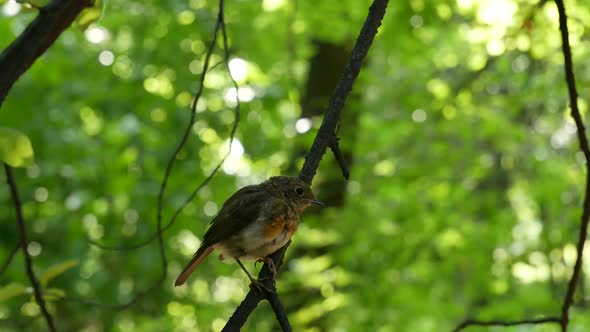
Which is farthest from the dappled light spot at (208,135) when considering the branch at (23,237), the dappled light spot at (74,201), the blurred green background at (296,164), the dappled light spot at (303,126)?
the branch at (23,237)

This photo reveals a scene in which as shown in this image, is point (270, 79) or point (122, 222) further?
point (270, 79)

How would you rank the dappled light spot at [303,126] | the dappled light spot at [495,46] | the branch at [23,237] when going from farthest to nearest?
1. the dappled light spot at [495,46]
2. the dappled light spot at [303,126]
3. the branch at [23,237]

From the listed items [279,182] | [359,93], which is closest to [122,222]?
[359,93]

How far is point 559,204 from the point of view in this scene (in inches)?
274

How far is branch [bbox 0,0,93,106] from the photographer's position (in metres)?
1.61

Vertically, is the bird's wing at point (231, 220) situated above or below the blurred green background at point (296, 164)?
above

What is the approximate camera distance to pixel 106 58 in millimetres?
6801

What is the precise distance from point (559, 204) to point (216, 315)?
3061 millimetres

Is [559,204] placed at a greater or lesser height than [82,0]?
lesser

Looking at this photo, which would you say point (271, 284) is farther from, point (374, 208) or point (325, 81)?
point (325, 81)

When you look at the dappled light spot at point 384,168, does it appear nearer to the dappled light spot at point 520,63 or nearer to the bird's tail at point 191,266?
the dappled light spot at point 520,63

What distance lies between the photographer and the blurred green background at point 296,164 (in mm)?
6059

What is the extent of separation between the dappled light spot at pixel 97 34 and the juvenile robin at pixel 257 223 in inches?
164

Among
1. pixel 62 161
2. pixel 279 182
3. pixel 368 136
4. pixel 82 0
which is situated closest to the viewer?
pixel 82 0
